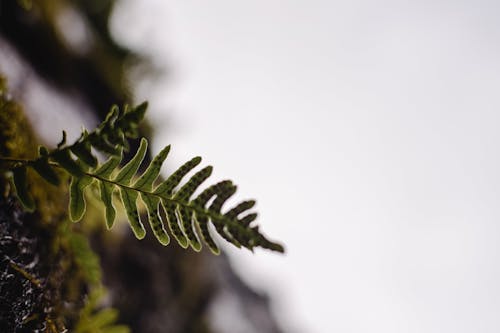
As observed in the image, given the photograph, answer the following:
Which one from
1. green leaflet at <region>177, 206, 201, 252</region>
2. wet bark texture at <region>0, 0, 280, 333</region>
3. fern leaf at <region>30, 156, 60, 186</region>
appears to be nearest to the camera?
fern leaf at <region>30, 156, 60, 186</region>

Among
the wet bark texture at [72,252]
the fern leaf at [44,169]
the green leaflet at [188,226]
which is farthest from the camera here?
the wet bark texture at [72,252]

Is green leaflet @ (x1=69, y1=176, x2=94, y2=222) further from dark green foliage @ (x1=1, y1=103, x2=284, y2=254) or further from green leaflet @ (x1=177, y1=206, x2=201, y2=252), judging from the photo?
green leaflet @ (x1=177, y1=206, x2=201, y2=252)

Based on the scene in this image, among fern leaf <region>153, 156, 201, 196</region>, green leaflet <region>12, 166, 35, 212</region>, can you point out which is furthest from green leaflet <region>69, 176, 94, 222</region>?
fern leaf <region>153, 156, 201, 196</region>

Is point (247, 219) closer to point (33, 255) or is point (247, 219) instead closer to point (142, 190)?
point (142, 190)

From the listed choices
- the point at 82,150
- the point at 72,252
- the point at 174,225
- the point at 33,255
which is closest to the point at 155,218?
the point at 174,225

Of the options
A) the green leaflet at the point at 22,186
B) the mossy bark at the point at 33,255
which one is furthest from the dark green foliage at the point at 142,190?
the mossy bark at the point at 33,255

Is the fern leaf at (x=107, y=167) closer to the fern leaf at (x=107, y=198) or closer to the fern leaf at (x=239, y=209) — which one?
the fern leaf at (x=107, y=198)
